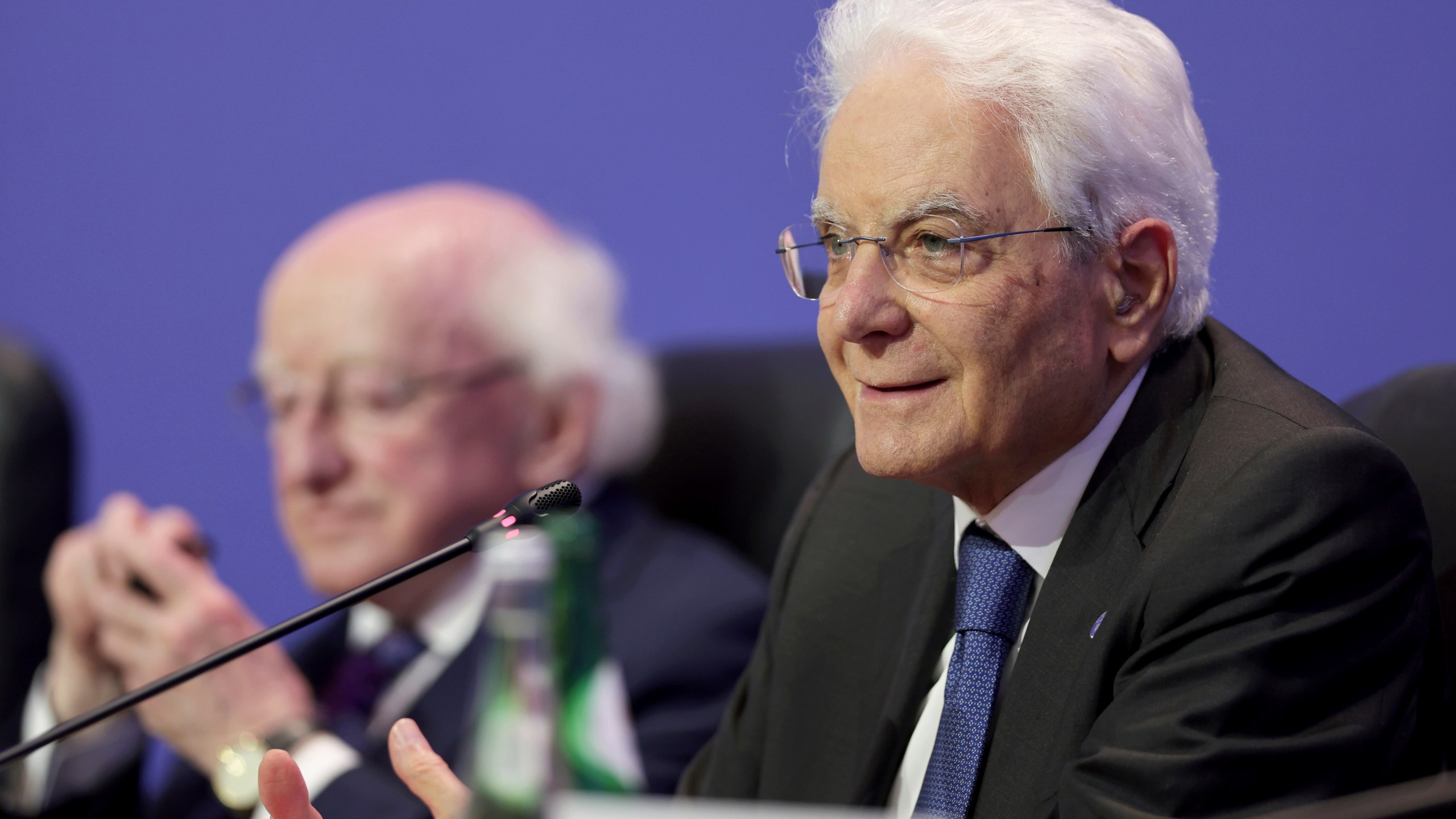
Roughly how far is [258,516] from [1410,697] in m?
2.62

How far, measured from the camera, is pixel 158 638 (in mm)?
2117

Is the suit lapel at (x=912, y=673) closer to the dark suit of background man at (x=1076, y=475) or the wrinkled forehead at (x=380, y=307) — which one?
the dark suit of background man at (x=1076, y=475)

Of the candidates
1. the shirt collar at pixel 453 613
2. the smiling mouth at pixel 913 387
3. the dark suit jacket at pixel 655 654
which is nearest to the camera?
the smiling mouth at pixel 913 387

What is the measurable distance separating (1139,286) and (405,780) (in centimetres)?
87

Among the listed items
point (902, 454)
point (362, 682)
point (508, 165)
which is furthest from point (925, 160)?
point (508, 165)

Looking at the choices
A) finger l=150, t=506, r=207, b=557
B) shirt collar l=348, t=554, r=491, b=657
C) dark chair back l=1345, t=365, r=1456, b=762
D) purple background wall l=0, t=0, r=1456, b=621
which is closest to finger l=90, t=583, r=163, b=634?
finger l=150, t=506, r=207, b=557

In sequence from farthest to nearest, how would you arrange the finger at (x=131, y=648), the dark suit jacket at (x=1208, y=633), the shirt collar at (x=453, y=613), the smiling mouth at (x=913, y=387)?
the shirt collar at (x=453, y=613) < the finger at (x=131, y=648) < the smiling mouth at (x=913, y=387) < the dark suit jacket at (x=1208, y=633)

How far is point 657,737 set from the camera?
6.33 feet

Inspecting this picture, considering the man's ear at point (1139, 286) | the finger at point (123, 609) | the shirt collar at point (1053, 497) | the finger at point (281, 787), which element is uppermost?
the man's ear at point (1139, 286)

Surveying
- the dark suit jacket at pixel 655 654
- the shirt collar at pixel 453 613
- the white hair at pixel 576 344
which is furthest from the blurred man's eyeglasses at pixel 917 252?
the shirt collar at pixel 453 613

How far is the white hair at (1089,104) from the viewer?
49.6 inches

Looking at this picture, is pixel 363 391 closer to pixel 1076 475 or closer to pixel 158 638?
pixel 158 638

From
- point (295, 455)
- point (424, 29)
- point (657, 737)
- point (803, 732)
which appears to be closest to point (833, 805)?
point (803, 732)

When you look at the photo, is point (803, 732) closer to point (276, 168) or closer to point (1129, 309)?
point (1129, 309)
